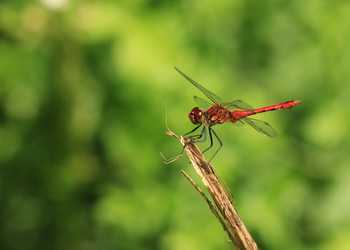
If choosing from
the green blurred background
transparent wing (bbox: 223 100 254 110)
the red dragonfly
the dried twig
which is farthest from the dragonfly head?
the green blurred background

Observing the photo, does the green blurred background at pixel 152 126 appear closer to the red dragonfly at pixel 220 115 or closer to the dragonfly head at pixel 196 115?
the red dragonfly at pixel 220 115

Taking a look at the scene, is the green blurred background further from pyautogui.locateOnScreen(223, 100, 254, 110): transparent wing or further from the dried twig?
the dried twig

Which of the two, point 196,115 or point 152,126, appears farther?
point 152,126

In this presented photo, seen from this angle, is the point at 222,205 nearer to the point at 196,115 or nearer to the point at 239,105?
the point at 196,115

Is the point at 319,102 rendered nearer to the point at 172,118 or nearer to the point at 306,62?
the point at 306,62

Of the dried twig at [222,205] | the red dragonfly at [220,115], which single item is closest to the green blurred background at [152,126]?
the red dragonfly at [220,115]

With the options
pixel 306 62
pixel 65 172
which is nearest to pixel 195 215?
pixel 65 172

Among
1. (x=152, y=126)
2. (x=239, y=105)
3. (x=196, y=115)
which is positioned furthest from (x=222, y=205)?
(x=152, y=126)
